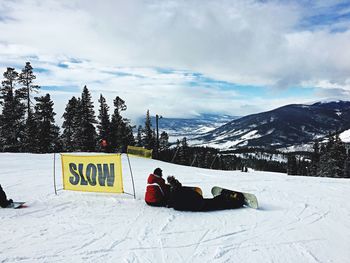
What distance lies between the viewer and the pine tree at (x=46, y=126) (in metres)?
35.4

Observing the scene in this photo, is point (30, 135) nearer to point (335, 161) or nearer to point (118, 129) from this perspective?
point (118, 129)

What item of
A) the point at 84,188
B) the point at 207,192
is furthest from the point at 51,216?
the point at 207,192

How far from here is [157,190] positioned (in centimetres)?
778

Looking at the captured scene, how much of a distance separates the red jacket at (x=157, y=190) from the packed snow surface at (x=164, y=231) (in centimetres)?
28

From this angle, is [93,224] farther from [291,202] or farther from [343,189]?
[343,189]

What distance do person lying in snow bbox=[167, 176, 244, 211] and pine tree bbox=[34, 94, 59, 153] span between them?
1270 inches

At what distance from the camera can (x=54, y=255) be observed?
459 cm

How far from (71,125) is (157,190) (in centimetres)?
3618

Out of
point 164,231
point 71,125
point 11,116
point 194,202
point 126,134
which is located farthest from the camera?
point 126,134

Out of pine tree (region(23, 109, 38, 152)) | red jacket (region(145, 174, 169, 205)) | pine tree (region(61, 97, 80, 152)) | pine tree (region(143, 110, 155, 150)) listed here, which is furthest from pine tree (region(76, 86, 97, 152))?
red jacket (region(145, 174, 169, 205))

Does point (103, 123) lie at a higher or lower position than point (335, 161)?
higher

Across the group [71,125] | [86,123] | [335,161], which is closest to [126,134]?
[86,123]

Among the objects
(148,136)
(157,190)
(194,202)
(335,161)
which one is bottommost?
(335,161)

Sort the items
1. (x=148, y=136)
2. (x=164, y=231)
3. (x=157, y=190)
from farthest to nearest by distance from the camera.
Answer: (x=148, y=136)
(x=157, y=190)
(x=164, y=231)
